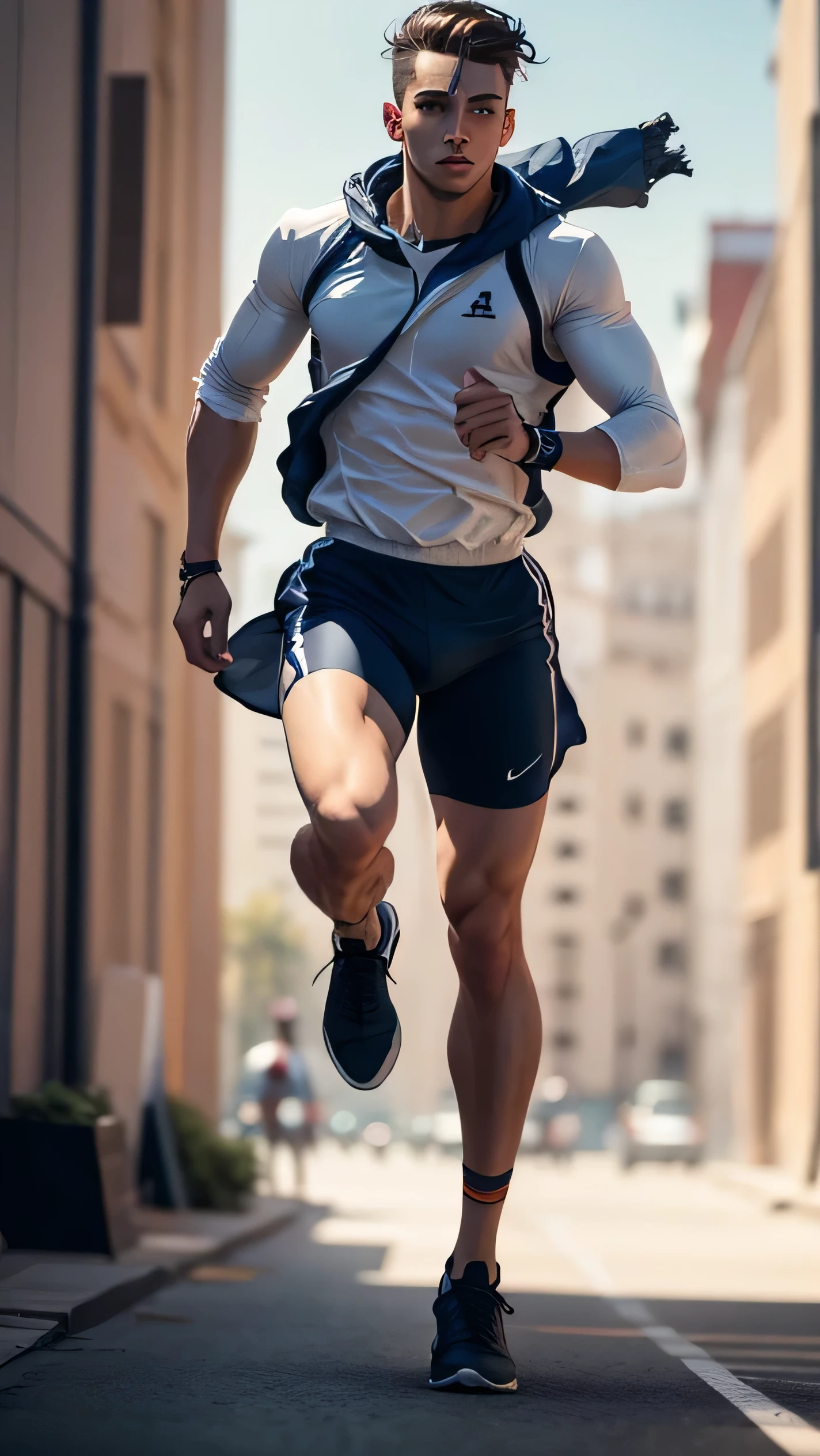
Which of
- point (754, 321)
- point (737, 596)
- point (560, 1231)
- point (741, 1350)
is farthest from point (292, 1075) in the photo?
point (737, 596)

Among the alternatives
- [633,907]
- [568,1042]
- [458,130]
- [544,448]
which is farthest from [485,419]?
[633,907]

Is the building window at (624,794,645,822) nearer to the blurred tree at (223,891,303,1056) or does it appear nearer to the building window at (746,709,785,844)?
the blurred tree at (223,891,303,1056)

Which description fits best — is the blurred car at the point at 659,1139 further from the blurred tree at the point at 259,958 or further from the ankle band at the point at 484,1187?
the blurred tree at the point at 259,958

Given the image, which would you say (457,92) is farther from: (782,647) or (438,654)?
(782,647)

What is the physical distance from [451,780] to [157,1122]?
863 centimetres

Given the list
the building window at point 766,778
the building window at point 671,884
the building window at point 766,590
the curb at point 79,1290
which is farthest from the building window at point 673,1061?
the curb at point 79,1290

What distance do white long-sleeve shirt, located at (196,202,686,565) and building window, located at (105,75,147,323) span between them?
9494 millimetres

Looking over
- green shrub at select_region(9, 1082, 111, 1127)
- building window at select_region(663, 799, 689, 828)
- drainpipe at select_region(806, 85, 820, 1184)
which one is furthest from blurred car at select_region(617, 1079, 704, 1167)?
building window at select_region(663, 799, 689, 828)

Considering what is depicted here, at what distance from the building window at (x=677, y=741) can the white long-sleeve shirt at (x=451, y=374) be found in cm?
10598

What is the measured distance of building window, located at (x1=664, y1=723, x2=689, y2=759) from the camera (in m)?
110

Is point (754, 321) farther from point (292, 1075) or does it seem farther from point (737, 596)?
point (292, 1075)

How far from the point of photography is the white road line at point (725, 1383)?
3.51 m

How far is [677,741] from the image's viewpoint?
109875mm

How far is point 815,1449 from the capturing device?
3383 millimetres
